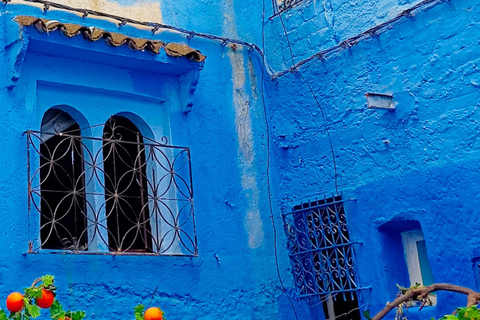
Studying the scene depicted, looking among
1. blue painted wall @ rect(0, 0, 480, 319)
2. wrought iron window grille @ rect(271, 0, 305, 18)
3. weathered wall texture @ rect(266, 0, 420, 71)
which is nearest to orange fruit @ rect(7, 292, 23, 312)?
blue painted wall @ rect(0, 0, 480, 319)

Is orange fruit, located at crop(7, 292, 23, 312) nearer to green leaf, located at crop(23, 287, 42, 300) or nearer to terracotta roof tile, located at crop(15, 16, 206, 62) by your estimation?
green leaf, located at crop(23, 287, 42, 300)

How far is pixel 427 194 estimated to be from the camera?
5789 mm

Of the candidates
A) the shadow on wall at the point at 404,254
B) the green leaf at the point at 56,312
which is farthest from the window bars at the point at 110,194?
the green leaf at the point at 56,312

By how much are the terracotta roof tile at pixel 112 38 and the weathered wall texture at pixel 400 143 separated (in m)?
1.16

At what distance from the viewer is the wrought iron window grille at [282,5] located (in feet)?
22.5

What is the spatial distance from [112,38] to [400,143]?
2308mm

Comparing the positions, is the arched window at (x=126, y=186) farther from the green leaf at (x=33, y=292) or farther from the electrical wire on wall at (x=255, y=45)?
the green leaf at (x=33, y=292)

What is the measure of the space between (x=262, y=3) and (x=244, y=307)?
8.96 feet

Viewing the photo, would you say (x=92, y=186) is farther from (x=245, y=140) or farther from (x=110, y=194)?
(x=245, y=140)

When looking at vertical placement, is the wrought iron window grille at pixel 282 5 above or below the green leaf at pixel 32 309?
above

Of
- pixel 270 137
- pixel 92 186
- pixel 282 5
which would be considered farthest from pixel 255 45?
pixel 92 186

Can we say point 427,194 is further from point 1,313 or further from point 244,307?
point 1,313

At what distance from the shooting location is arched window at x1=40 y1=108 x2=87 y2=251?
5.59 meters

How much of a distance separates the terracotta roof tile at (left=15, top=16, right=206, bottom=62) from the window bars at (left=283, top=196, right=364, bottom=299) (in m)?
1.57
